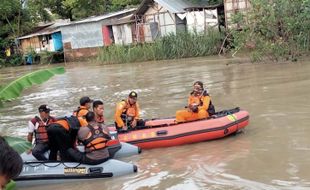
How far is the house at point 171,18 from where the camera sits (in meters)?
29.9

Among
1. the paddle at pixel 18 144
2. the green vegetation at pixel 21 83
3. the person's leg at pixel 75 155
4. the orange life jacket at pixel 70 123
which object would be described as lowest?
the person's leg at pixel 75 155

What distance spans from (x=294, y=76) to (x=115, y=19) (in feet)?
Result: 69.3

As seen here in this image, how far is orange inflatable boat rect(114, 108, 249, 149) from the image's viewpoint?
8875 mm

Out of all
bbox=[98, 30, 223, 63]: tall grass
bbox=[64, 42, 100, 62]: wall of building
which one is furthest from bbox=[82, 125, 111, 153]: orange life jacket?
bbox=[64, 42, 100, 62]: wall of building

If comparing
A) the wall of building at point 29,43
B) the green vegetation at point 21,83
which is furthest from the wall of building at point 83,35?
the green vegetation at point 21,83

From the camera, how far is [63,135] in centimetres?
743

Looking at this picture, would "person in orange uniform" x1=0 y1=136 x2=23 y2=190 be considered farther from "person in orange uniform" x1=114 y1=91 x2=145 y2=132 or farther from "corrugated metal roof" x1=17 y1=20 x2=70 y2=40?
"corrugated metal roof" x1=17 y1=20 x2=70 y2=40

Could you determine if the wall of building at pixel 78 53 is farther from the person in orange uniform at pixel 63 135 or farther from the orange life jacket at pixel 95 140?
the orange life jacket at pixel 95 140

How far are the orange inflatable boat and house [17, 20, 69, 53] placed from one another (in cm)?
3085

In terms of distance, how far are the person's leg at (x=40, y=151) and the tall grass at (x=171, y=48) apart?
20.3 m

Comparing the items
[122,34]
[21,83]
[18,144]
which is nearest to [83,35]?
[122,34]

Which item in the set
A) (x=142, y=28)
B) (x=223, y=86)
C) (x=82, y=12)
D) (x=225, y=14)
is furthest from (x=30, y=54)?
(x=223, y=86)

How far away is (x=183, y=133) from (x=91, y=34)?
28443 mm

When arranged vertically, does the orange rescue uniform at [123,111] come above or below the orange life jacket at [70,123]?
below
